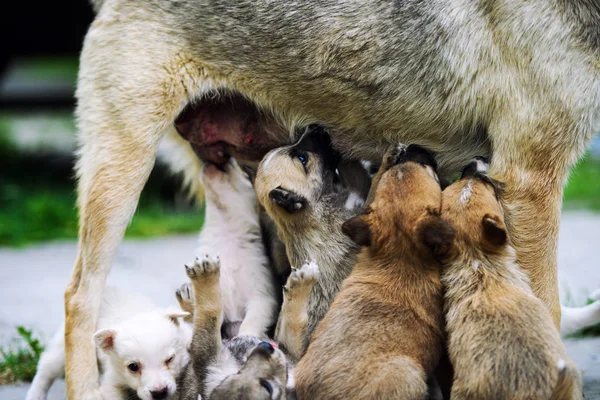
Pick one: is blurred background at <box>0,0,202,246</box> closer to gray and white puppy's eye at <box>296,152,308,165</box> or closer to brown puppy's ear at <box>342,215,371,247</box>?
gray and white puppy's eye at <box>296,152,308,165</box>

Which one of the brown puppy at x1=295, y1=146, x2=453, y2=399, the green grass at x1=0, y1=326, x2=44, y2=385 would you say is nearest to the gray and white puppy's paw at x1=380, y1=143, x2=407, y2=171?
the brown puppy at x1=295, y1=146, x2=453, y2=399

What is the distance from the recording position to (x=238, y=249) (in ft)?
14.7

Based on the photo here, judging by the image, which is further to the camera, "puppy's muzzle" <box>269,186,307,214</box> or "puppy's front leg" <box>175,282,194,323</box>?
"puppy's front leg" <box>175,282,194,323</box>

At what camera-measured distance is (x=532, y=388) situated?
302cm

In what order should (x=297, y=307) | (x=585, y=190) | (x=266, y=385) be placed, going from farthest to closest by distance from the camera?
(x=585, y=190) < (x=297, y=307) < (x=266, y=385)

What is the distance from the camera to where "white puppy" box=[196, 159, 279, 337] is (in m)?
4.22

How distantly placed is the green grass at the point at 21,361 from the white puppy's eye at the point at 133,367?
1.06 meters

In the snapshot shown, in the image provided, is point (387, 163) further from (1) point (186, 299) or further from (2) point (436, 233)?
(1) point (186, 299)

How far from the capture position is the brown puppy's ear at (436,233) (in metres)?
3.36

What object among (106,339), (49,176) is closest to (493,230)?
(106,339)

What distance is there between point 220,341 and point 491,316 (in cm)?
112

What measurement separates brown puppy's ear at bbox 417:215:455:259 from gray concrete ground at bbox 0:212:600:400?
3.72 ft

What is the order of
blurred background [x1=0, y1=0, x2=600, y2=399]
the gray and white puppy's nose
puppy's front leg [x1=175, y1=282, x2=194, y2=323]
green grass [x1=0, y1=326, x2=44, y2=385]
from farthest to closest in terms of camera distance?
1. blurred background [x1=0, y1=0, x2=600, y2=399]
2. green grass [x1=0, y1=326, x2=44, y2=385]
3. puppy's front leg [x1=175, y1=282, x2=194, y2=323]
4. the gray and white puppy's nose

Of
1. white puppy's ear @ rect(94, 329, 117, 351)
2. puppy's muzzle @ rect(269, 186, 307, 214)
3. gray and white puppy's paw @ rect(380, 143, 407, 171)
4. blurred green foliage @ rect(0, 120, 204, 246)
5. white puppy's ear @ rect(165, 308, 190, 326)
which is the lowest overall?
blurred green foliage @ rect(0, 120, 204, 246)
